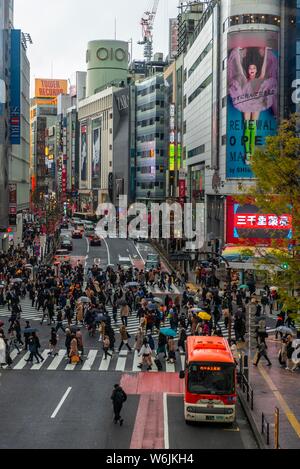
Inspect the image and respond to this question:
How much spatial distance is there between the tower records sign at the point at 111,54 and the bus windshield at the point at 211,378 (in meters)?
174

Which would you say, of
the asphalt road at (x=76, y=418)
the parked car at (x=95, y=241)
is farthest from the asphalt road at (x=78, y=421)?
the parked car at (x=95, y=241)

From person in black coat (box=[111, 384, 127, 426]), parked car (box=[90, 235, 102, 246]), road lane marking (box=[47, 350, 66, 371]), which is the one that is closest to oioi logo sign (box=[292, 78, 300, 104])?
parked car (box=[90, 235, 102, 246])

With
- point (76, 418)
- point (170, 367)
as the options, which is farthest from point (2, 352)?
point (76, 418)

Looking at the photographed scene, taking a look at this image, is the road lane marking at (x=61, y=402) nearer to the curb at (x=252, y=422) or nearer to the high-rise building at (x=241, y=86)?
the curb at (x=252, y=422)

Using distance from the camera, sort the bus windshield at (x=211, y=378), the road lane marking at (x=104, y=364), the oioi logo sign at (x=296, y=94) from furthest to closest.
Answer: the oioi logo sign at (x=296, y=94)
the road lane marking at (x=104, y=364)
the bus windshield at (x=211, y=378)

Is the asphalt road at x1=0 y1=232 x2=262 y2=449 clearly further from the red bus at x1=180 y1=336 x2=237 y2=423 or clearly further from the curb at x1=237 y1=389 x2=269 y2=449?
the red bus at x1=180 y1=336 x2=237 y2=423

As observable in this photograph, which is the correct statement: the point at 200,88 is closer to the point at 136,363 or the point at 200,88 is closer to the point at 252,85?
the point at 252,85

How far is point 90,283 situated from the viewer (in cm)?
4750

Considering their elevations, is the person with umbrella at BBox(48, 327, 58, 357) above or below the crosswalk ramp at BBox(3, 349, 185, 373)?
above

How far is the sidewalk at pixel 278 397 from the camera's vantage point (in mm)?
21923

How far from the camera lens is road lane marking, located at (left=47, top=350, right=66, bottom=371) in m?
31.5

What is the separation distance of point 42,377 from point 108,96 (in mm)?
141591

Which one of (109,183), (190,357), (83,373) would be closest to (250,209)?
(83,373)

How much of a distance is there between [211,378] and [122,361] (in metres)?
10.1
